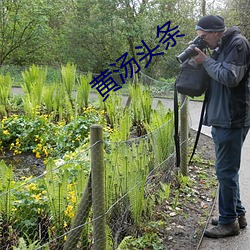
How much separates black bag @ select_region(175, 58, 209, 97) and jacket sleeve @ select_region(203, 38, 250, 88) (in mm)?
204

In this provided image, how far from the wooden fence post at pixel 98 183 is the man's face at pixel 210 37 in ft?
4.02

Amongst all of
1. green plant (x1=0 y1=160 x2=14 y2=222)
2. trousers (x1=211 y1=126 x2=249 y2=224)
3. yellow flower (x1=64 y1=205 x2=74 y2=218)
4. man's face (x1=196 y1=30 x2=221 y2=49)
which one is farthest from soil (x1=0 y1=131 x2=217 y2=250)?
man's face (x1=196 y1=30 x2=221 y2=49)

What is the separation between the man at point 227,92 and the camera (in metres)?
2.83

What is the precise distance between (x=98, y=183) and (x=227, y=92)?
1.26m

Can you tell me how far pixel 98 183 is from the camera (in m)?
2.37

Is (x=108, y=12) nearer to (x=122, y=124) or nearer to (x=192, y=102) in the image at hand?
(x=192, y=102)

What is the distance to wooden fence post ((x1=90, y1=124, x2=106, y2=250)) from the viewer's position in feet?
7.67

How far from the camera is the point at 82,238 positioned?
272 cm

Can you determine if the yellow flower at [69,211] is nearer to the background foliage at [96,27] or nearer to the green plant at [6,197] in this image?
the green plant at [6,197]

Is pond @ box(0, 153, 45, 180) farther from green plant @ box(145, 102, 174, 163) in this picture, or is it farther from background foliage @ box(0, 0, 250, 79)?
background foliage @ box(0, 0, 250, 79)

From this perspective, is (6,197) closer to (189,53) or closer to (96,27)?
(189,53)

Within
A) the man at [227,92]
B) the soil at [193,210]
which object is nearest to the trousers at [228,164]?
the man at [227,92]

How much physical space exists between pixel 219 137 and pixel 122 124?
1996 millimetres

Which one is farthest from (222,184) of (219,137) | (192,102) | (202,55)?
(192,102)
